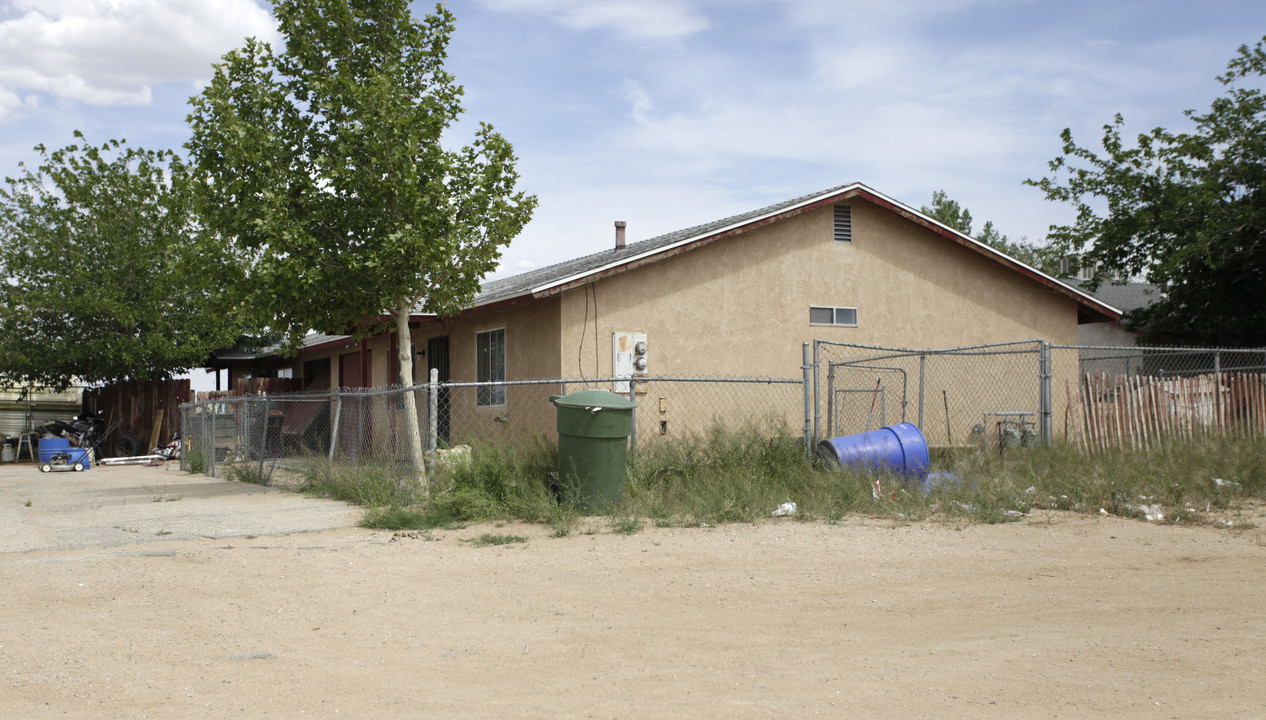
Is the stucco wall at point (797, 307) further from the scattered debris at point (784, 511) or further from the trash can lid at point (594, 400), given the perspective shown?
the trash can lid at point (594, 400)

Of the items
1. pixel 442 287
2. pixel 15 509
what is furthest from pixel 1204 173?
pixel 15 509

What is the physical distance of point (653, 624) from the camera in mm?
5363

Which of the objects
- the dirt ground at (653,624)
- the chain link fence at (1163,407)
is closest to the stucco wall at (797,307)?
the chain link fence at (1163,407)

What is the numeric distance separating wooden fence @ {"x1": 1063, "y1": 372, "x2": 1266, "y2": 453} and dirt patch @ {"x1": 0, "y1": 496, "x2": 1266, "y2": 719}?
4273 millimetres

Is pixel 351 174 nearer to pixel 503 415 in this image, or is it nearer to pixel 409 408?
pixel 409 408

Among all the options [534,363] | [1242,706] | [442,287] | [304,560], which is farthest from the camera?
[534,363]

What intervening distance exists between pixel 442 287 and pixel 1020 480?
7.15 m

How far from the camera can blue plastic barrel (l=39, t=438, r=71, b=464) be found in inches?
781

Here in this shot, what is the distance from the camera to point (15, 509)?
11.4 meters

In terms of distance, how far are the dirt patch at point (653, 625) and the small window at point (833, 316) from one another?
7.81 m

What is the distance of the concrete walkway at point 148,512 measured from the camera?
870 cm

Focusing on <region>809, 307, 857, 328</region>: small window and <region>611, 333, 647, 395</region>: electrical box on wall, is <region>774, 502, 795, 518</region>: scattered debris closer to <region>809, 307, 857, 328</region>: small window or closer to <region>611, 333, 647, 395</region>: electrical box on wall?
<region>611, 333, 647, 395</region>: electrical box on wall

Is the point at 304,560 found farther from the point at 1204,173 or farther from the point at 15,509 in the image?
the point at 1204,173

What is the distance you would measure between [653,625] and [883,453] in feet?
18.3
